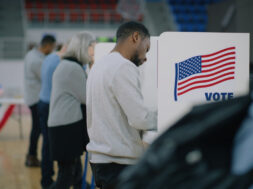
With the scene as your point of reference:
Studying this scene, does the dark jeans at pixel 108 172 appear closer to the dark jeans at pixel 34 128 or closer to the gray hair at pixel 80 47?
the gray hair at pixel 80 47

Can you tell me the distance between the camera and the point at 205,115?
0.50 meters

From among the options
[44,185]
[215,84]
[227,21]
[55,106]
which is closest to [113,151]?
[215,84]

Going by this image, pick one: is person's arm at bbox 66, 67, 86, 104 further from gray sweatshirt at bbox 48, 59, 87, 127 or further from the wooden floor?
the wooden floor

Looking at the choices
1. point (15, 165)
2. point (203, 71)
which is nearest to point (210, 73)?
point (203, 71)

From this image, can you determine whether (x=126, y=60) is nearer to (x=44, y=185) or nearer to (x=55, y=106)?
(x=55, y=106)

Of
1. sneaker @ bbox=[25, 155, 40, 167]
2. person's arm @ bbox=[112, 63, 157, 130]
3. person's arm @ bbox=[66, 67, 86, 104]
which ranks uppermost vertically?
person's arm @ bbox=[112, 63, 157, 130]

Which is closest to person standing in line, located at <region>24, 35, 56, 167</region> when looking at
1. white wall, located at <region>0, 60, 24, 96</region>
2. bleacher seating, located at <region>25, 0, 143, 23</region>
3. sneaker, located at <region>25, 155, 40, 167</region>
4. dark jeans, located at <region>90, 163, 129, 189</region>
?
sneaker, located at <region>25, 155, 40, 167</region>

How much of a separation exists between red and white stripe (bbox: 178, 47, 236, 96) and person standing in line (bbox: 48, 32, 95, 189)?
847 mm

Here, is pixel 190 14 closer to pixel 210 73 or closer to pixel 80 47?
pixel 80 47

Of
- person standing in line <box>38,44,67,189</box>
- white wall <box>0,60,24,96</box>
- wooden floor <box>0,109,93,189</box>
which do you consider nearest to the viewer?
person standing in line <box>38,44,67,189</box>

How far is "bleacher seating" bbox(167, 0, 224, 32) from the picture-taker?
1490cm

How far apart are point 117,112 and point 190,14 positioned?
1447cm

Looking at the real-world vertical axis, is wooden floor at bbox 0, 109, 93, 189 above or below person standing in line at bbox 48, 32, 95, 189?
below

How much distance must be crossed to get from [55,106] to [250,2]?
3.92 meters
